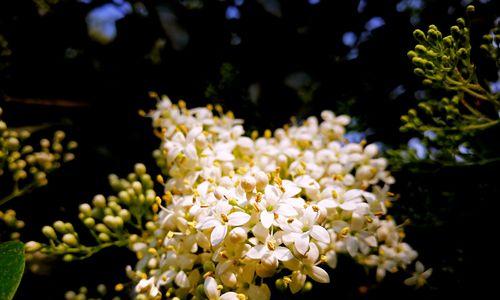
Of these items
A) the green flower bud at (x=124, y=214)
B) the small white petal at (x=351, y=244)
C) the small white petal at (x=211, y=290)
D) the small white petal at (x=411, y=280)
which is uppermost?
the small white petal at (x=351, y=244)

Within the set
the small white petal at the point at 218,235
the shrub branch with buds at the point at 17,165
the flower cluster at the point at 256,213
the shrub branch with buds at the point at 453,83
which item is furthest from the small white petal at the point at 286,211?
the shrub branch with buds at the point at 17,165

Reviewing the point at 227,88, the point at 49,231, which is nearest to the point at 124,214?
the point at 49,231

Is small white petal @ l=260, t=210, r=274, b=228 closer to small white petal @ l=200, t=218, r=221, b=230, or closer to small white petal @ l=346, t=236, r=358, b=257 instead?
small white petal @ l=200, t=218, r=221, b=230

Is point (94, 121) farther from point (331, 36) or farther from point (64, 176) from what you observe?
point (331, 36)

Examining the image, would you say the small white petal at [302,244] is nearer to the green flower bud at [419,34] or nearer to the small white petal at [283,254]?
the small white petal at [283,254]

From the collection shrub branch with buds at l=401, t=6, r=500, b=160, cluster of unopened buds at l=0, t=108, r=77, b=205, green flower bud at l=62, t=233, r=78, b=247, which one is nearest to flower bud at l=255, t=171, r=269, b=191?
shrub branch with buds at l=401, t=6, r=500, b=160

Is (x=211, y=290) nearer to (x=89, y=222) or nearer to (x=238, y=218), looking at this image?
(x=238, y=218)

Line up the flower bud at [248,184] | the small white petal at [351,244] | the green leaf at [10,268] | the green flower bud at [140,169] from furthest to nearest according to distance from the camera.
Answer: the green flower bud at [140,169]
the small white petal at [351,244]
the flower bud at [248,184]
the green leaf at [10,268]
